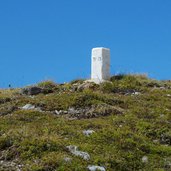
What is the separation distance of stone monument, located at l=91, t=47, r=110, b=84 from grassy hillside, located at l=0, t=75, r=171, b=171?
2.44 metres

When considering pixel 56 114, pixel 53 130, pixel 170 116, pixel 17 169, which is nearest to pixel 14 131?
pixel 53 130

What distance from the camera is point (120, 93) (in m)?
22.3

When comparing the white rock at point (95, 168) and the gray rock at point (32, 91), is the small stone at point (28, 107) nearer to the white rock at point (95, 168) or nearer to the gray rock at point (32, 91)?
the gray rock at point (32, 91)

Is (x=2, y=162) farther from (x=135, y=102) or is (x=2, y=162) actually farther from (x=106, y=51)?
(x=106, y=51)

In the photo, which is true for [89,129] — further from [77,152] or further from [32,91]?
[32,91]

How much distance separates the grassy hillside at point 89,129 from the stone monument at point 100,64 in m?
2.44

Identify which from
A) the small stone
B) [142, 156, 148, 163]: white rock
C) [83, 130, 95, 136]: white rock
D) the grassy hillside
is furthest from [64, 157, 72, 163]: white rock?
the small stone

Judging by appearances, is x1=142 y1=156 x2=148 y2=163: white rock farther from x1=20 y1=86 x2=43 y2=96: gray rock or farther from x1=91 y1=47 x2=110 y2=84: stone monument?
x1=91 y1=47 x2=110 y2=84: stone monument

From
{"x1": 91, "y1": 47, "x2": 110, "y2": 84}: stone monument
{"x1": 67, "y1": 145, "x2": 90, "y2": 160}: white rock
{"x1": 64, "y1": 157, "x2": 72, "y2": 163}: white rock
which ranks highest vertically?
{"x1": 91, "y1": 47, "x2": 110, "y2": 84}: stone monument

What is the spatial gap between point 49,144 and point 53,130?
1600 mm

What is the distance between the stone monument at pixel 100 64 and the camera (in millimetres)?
24859

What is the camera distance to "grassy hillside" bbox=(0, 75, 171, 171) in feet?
43.3

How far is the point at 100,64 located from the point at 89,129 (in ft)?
30.8

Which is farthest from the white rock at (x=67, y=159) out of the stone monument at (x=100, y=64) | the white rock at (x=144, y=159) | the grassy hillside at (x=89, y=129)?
the stone monument at (x=100, y=64)
